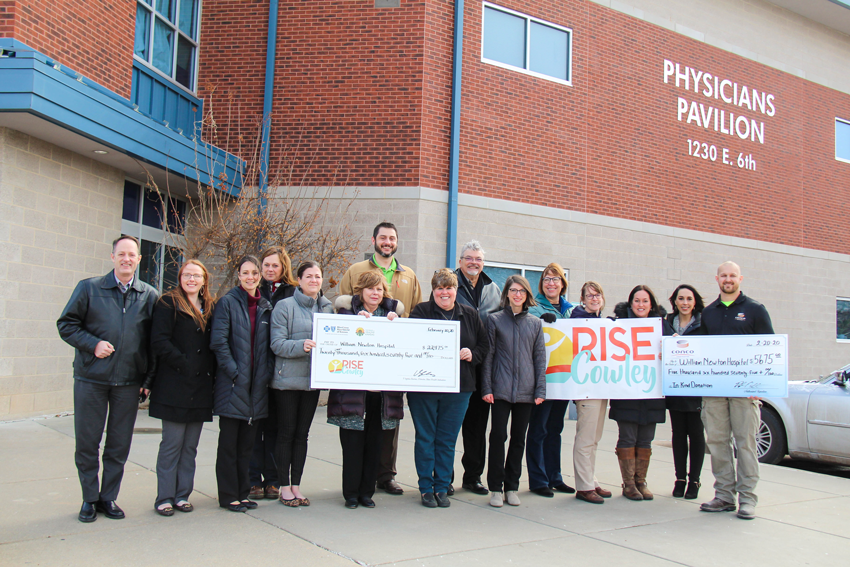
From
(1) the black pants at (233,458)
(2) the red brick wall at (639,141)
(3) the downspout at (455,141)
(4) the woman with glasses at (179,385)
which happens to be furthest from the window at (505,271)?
(4) the woman with glasses at (179,385)

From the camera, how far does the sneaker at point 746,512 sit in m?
5.59

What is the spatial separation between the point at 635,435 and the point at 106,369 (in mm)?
4274

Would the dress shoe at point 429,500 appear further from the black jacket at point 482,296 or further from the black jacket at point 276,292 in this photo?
the black jacket at point 276,292

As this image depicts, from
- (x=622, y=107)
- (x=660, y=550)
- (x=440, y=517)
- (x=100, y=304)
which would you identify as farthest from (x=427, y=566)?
(x=622, y=107)

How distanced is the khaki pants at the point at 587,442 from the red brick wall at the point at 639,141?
266 inches

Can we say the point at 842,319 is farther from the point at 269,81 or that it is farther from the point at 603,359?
the point at 269,81

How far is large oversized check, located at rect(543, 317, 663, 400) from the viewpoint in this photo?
20.0 ft

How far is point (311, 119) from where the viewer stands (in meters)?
12.2

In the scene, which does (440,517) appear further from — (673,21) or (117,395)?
(673,21)

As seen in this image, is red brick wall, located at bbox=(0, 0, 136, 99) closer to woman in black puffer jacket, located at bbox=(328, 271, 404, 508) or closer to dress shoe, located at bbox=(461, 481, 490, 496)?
woman in black puffer jacket, located at bbox=(328, 271, 404, 508)

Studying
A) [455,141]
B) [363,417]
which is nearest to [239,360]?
[363,417]

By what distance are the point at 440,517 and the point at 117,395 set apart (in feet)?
8.20

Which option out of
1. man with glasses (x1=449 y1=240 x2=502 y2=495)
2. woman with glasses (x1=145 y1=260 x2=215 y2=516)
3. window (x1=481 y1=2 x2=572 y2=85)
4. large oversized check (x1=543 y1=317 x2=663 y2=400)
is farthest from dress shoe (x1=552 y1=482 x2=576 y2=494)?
window (x1=481 y1=2 x2=572 y2=85)

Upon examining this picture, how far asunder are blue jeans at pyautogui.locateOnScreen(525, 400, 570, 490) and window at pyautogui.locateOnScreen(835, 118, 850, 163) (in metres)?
15.4
